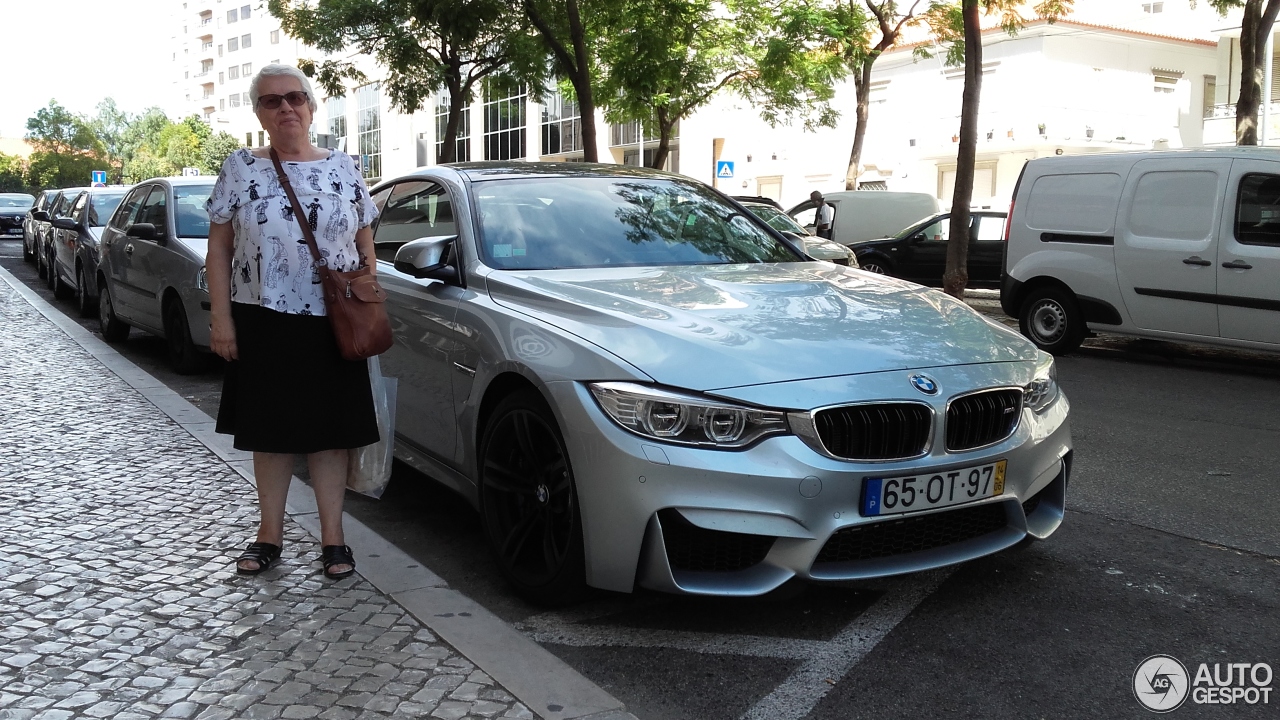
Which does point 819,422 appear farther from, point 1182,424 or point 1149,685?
point 1182,424

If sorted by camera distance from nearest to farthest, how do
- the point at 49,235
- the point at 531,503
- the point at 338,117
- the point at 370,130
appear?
the point at 531,503 < the point at 49,235 < the point at 370,130 < the point at 338,117

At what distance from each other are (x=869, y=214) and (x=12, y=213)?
30.4m

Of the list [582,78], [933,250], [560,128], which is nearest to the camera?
[582,78]

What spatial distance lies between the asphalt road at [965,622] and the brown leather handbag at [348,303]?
93 cm

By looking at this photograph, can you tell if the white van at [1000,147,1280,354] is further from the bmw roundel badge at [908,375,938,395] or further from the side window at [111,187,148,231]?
the side window at [111,187,148,231]

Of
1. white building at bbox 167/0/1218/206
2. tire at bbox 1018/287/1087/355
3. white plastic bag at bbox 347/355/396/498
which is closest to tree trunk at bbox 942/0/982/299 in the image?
tire at bbox 1018/287/1087/355

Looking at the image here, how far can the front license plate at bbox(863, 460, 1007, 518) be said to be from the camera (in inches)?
137

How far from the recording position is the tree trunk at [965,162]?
613 inches

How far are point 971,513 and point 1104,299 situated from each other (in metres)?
7.54

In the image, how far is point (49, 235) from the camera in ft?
60.4

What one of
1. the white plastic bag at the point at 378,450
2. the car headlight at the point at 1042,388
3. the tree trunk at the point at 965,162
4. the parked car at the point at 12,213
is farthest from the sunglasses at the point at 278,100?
the parked car at the point at 12,213

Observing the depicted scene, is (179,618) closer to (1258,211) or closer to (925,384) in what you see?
(925,384)

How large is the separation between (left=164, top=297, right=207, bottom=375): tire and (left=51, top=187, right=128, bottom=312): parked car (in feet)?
10.8

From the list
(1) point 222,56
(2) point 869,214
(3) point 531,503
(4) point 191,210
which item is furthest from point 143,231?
(1) point 222,56
